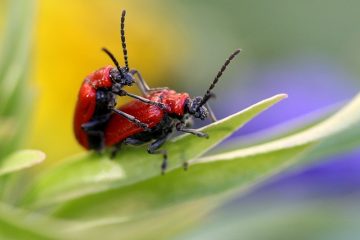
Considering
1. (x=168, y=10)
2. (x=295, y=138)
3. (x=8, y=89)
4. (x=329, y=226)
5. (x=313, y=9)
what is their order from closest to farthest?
(x=295, y=138) < (x=8, y=89) < (x=329, y=226) < (x=168, y=10) < (x=313, y=9)

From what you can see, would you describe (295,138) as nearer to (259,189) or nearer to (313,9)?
(259,189)

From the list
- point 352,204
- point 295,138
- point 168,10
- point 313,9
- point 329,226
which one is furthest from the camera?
point 313,9

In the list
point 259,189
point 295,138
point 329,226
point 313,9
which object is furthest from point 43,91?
point 313,9

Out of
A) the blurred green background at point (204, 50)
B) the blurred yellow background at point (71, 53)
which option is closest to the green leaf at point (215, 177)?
the blurred green background at point (204, 50)

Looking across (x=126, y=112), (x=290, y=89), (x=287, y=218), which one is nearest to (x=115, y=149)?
(x=126, y=112)

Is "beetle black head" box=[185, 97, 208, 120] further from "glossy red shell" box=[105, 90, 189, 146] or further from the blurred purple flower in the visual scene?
the blurred purple flower

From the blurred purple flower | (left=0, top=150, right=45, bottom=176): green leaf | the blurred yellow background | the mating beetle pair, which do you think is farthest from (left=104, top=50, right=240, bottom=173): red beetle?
the blurred purple flower

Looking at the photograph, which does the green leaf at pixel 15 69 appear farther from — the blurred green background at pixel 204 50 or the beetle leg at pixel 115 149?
the blurred green background at pixel 204 50

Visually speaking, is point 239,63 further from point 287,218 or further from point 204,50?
point 287,218
